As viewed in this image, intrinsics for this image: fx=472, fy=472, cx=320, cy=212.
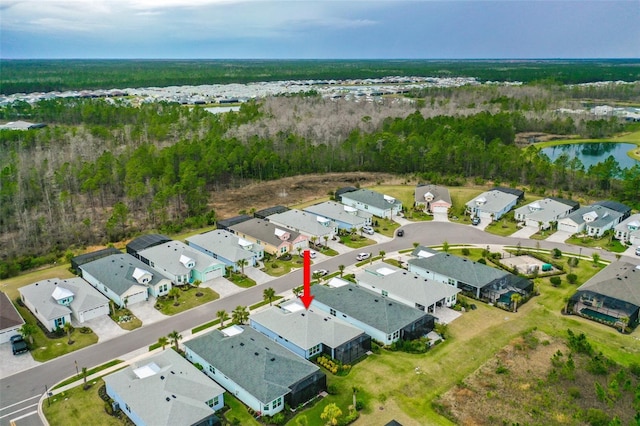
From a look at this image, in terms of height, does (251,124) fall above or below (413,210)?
above

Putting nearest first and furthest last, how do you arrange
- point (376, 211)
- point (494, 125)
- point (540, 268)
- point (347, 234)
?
1. point (540, 268)
2. point (347, 234)
3. point (376, 211)
4. point (494, 125)

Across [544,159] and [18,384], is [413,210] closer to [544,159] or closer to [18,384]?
[544,159]

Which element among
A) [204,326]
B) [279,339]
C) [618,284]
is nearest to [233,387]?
[279,339]

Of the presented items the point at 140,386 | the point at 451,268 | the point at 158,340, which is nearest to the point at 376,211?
the point at 451,268

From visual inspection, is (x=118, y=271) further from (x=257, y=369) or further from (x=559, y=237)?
(x=559, y=237)

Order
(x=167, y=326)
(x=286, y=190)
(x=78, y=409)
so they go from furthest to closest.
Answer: (x=286, y=190), (x=167, y=326), (x=78, y=409)

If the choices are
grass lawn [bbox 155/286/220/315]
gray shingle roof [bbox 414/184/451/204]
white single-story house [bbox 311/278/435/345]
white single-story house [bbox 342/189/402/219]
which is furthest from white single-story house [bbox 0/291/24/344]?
gray shingle roof [bbox 414/184/451/204]

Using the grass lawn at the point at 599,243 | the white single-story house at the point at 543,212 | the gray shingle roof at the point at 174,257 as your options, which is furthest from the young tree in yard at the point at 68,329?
the white single-story house at the point at 543,212
